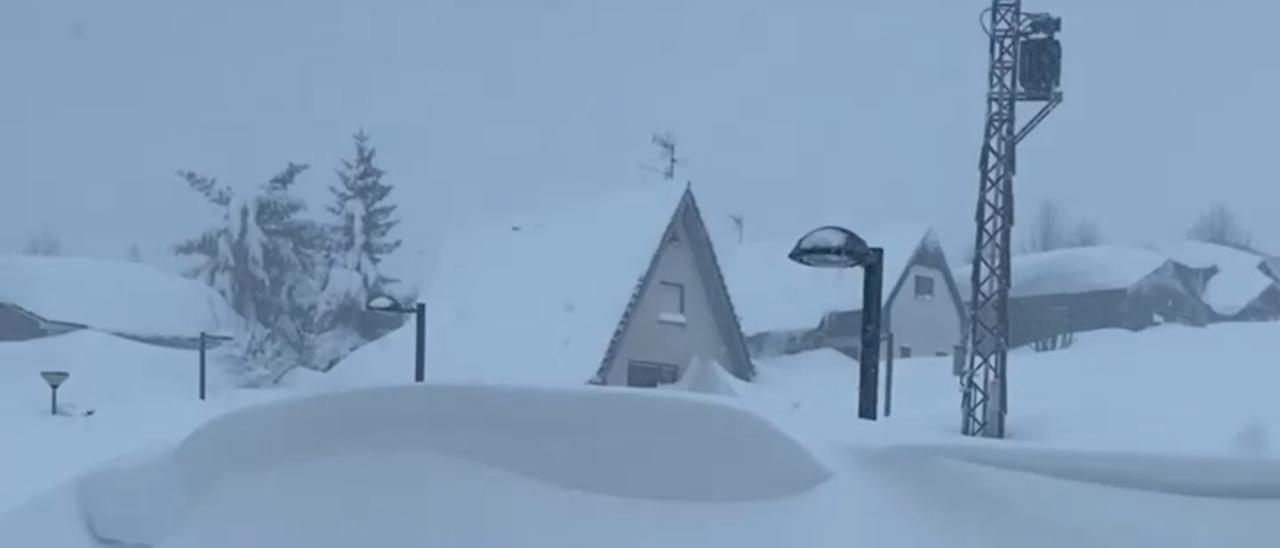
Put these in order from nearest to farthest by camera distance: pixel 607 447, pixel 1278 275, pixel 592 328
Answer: pixel 607 447
pixel 592 328
pixel 1278 275

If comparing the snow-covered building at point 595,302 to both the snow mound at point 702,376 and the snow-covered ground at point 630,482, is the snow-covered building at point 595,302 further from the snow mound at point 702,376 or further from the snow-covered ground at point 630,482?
the snow-covered ground at point 630,482

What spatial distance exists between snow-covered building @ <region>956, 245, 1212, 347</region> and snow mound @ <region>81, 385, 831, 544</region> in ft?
76.0

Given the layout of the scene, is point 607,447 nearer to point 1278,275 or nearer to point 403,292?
point 403,292

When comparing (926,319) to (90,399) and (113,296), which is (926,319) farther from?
(90,399)

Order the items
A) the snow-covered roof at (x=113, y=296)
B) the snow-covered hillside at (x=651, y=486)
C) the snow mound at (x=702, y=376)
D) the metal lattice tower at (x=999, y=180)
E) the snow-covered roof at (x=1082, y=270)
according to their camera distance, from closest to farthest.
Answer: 1. the snow-covered hillside at (x=651, y=486)
2. the metal lattice tower at (x=999, y=180)
3. the snow mound at (x=702, y=376)
4. the snow-covered roof at (x=113, y=296)
5. the snow-covered roof at (x=1082, y=270)

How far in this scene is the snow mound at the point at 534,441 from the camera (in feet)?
7.66

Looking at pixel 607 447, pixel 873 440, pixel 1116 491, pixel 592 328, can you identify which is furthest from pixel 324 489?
pixel 592 328

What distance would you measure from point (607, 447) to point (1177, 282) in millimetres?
24888

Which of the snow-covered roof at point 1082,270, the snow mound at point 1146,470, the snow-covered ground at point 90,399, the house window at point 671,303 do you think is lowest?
the snow-covered ground at point 90,399

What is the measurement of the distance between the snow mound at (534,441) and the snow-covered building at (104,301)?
21.4 meters

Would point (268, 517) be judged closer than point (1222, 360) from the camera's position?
Yes

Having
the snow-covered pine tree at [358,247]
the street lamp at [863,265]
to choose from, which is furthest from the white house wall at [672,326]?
the street lamp at [863,265]

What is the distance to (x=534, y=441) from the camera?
2408mm

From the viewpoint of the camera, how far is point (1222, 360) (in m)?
21.0
